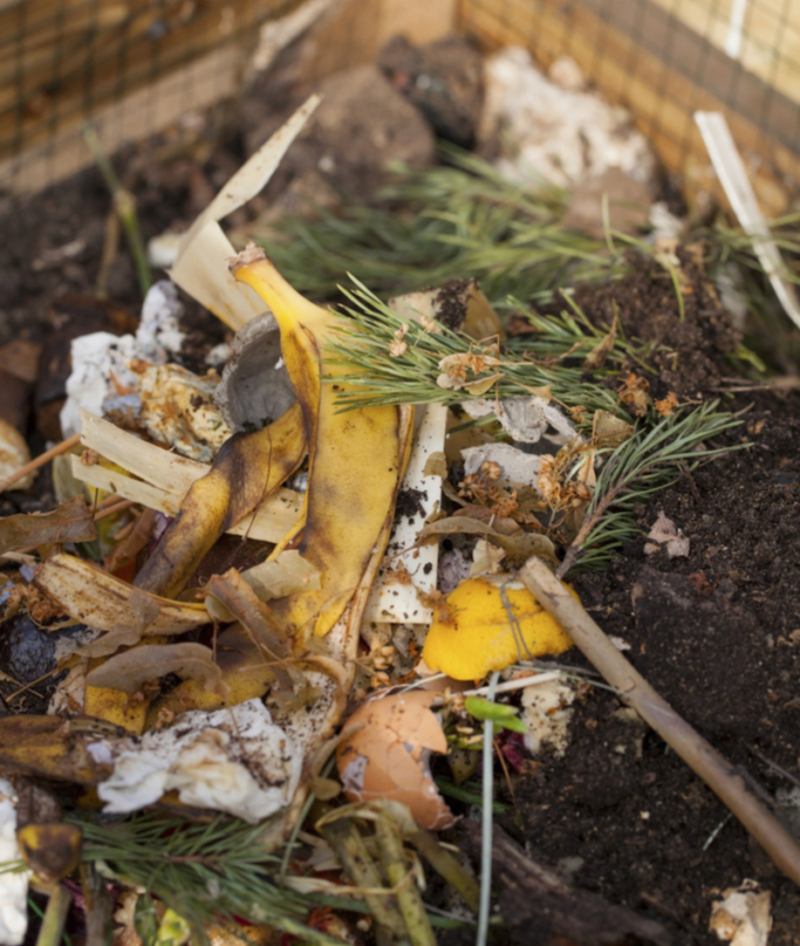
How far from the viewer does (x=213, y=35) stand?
2684 millimetres

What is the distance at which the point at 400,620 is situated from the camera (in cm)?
123

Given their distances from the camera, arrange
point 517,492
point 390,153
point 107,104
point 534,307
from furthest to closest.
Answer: point 107,104 < point 390,153 < point 534,307 < point 517,492

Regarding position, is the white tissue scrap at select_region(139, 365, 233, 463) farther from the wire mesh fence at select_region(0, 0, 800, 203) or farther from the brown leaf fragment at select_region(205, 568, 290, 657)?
the wire mesh fence at select_region(0, 0, 800, 203)

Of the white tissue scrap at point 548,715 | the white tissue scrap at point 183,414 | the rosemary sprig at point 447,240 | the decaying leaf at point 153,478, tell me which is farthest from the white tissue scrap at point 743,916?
the rosemary sprig at point 447,240

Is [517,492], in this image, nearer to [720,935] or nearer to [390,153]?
[720,935]

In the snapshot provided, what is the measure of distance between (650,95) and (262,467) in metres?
1.83

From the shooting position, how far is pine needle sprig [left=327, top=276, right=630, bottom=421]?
124 cm

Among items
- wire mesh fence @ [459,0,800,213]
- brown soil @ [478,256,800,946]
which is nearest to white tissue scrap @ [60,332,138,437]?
brown soil @ [478,256,800,946]

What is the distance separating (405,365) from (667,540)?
0.47 metres

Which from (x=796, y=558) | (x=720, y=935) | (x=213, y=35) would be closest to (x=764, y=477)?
(x=796, y=558)

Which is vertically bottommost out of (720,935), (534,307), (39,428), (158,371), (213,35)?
(39,428)

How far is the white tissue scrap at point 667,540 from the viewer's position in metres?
1.22

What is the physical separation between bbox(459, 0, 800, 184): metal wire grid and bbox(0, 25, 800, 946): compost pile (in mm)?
848

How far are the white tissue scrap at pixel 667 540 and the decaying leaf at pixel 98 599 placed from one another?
659 millimetres
